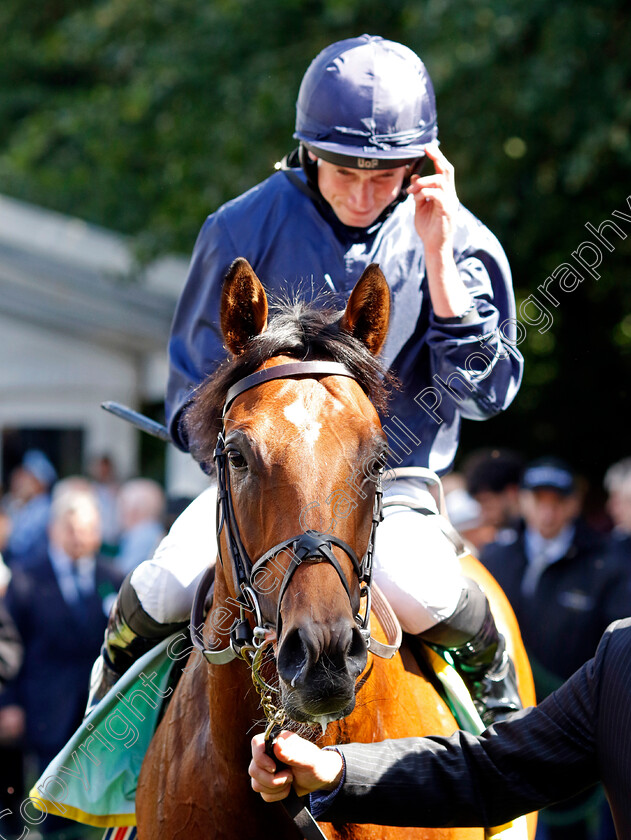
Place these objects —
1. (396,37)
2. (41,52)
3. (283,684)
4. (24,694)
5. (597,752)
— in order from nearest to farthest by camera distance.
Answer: (283,684)
(597,752)
(24,694)
(396,37)
(41,52)

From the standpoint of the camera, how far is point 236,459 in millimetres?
2699

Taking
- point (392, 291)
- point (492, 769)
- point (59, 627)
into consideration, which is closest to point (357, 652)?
point (492, 769)

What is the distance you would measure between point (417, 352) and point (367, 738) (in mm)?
1284

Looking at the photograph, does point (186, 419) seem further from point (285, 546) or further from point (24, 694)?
point (24, 694)

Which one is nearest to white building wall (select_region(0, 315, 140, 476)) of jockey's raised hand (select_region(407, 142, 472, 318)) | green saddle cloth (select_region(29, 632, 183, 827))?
green saddle cloth (select_region(29, 632, 183, 827))

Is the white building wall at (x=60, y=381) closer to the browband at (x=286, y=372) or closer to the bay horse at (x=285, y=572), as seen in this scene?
the bay horse at (x=285, y=572)

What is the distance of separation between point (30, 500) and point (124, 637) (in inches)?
345

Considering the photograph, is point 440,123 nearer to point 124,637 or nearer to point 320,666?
point 124,637

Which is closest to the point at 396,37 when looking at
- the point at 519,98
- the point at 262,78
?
the point at 262,78

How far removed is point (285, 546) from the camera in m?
2.46

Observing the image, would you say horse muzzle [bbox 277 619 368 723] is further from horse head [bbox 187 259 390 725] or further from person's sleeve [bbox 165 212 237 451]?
person's sleeve [bbox 165 212 237 451]

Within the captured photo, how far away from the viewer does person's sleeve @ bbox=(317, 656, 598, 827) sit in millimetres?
2715

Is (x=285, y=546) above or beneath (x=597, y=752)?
above

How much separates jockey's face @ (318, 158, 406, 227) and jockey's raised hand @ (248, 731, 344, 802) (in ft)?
5.71
